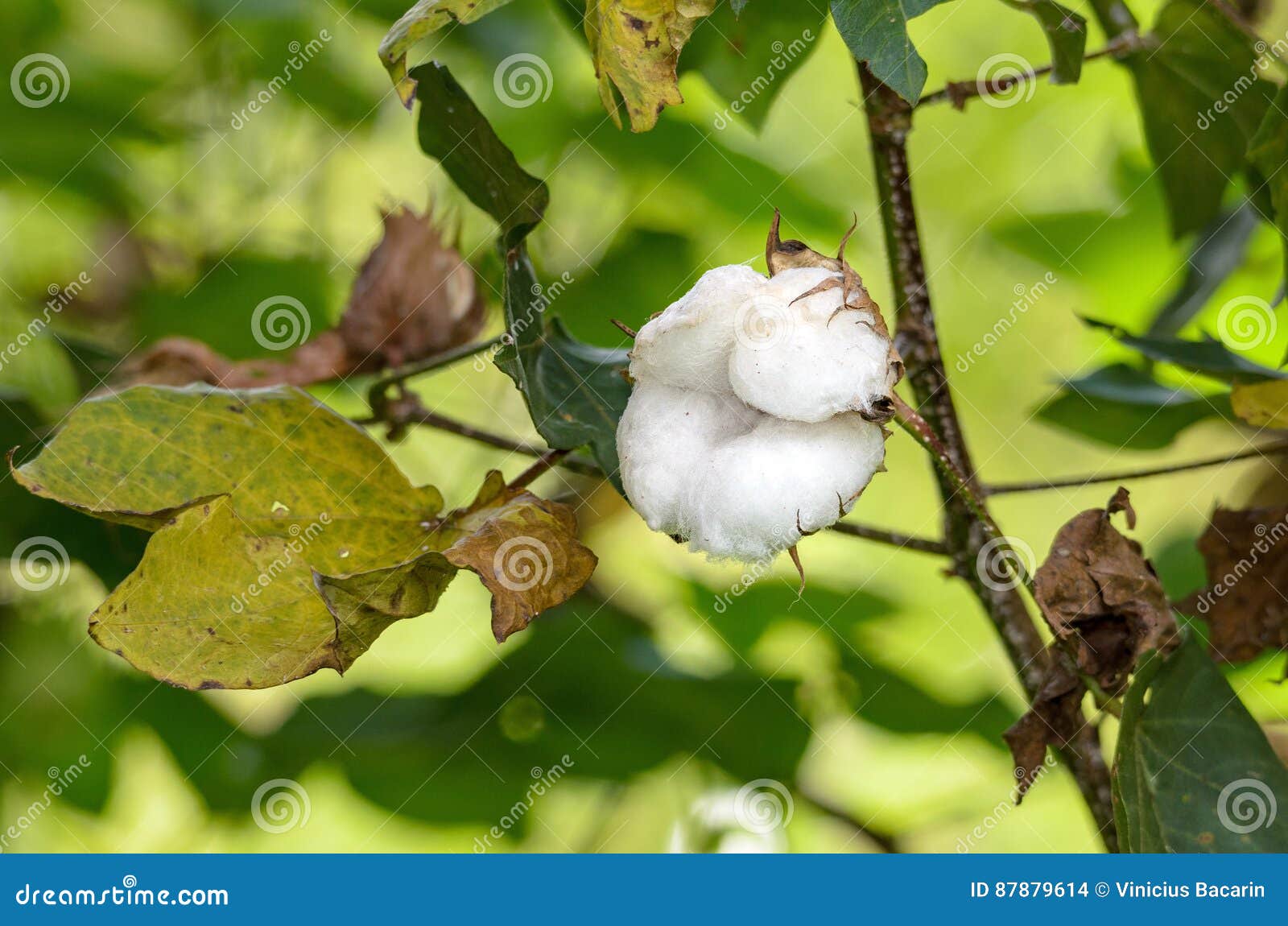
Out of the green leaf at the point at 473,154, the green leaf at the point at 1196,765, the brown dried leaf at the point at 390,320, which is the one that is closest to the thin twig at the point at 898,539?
the green leaf at the point at 1196,765

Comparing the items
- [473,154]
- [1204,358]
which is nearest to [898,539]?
[1204,358]

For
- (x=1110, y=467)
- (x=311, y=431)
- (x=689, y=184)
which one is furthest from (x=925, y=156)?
(x=311, y=431)

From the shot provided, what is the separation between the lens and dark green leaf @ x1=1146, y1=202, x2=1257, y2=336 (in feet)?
2.77

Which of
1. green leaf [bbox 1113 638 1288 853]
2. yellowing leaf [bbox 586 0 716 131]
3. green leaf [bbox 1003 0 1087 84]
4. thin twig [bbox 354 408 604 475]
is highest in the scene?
green leaf [bbox 1003 0 1087 84]

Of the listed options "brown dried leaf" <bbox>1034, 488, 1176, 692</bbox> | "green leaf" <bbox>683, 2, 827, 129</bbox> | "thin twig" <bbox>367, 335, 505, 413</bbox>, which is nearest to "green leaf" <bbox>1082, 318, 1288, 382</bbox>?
"brown dried leaf" <bbox>1034, 488, 1176, 692</bbox>

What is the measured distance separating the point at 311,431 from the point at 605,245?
43cm

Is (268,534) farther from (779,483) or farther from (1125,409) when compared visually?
(1125,409)

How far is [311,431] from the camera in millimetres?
610

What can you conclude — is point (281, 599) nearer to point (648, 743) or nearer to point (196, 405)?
point (196, 405)

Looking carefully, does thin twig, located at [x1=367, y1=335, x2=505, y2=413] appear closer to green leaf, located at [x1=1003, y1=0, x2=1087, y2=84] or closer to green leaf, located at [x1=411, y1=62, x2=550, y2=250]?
green leaf, located at [x1=411, y1=62, x2=550, y2=250]

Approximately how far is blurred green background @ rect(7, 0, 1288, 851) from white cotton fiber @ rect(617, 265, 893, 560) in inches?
17.9

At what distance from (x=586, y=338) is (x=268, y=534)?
1.34ft

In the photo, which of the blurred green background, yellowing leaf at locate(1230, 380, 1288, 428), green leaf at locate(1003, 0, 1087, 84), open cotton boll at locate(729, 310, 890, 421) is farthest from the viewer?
the blurred green background

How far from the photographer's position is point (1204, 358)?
0.65m
